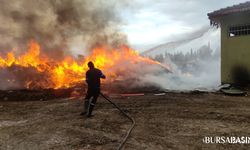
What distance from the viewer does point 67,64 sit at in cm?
2031

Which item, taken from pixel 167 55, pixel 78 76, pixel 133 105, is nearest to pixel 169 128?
pixel 133 105

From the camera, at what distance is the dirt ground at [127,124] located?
6.95 metres

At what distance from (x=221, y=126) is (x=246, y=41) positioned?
10260mm

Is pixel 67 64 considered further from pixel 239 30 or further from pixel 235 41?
pixel 239 30

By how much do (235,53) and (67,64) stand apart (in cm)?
1105

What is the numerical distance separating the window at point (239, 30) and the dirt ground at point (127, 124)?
6002 mm

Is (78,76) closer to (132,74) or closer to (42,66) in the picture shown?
(42,66)

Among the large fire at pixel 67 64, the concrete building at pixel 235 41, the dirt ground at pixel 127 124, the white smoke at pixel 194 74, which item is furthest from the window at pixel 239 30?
the large fire at pixel 67 64

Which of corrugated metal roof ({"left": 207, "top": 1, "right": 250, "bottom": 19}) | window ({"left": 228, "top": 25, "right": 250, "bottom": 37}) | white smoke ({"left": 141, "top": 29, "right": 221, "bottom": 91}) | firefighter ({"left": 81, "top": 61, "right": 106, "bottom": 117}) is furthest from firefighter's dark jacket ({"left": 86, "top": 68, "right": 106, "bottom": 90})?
window ({"left": 228, "top": 25, "right": 250, "bottom": 37})

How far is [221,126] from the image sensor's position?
27.3ft

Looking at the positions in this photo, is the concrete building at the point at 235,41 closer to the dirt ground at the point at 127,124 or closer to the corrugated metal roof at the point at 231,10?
the corrugated metal roof at the point at 231,10

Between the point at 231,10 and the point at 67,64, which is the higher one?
the point at 231,10

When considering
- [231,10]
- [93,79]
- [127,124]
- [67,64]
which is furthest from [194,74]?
[127,124]

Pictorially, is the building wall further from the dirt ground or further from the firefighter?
the firefighter
